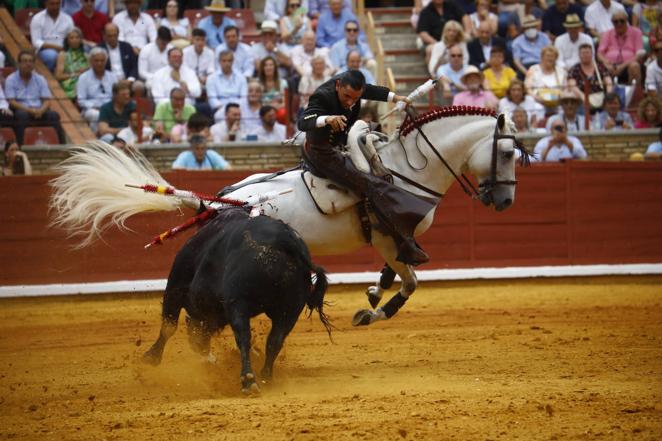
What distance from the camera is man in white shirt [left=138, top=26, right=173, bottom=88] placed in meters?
13.4

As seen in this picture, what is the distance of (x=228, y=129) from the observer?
13.0 metres

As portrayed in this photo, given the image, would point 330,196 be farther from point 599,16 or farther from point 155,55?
point 599,16

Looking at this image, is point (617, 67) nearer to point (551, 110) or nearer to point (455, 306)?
point (551, 110)

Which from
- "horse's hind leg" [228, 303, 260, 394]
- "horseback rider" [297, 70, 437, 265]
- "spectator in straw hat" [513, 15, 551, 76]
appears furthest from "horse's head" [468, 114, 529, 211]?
"spectator in straw hat" [513, 15, 551, 76]

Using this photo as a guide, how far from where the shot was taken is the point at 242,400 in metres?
6.14

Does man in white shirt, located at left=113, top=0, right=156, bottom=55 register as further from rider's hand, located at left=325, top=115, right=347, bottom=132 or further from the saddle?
rider's hand, located at left=325, top=115, right=347, bottom=132

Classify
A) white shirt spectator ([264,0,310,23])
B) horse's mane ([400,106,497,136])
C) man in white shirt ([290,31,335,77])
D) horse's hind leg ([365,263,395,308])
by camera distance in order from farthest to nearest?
white shirt spectator ([264,0,310,23]) → man in white shirt ([290,31,335,77]) → horse's hind leg ([365,263,395,308]) → horse's mane ([400,106,497,136])

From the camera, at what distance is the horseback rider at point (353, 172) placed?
23.9ft

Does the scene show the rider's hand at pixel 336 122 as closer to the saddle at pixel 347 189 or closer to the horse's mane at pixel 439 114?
the saddle at pixel 347 189

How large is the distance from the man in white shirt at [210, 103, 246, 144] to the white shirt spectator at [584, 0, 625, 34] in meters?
5.81

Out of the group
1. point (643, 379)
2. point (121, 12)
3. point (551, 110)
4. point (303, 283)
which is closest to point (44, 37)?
point (121, 12)

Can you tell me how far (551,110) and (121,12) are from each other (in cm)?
599

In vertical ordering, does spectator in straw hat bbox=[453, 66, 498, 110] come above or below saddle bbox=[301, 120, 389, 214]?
below

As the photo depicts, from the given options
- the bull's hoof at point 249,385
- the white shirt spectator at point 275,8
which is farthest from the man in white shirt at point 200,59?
the bull's hoof at point 249,385
